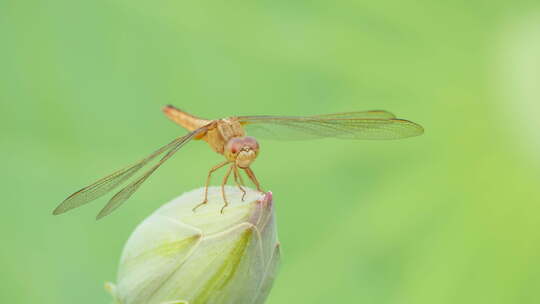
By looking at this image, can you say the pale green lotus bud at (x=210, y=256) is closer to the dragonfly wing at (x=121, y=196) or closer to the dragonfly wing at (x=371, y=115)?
the dragonfly wing at (x=121, y=196)

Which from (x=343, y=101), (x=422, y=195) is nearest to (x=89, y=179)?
(x=343, y=101)

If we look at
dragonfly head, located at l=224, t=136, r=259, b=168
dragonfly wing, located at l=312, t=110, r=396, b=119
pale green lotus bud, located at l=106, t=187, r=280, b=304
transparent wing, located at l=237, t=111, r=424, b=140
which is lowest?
pale green lotus bud, located at l=106, t=187, r=280, b=304

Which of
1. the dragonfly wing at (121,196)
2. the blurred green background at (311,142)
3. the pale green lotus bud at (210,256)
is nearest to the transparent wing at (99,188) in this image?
the dragonfly wing at (121,196)

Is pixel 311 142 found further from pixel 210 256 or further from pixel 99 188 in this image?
pixel 210 256

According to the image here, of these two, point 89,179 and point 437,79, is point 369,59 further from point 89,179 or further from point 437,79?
point 89,179

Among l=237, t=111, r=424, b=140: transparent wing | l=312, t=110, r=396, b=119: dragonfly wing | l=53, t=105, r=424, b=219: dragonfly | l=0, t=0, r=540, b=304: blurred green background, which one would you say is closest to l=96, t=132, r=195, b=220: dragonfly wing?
l=53, t=105, r=424, b=219: dragonfly

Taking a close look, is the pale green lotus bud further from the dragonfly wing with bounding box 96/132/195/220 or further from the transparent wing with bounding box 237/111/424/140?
the transparent wing with bounding box 237/111/424/140
